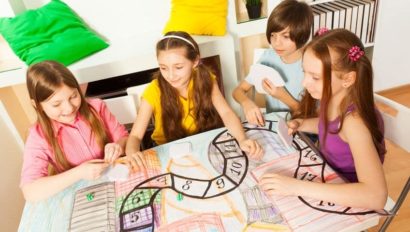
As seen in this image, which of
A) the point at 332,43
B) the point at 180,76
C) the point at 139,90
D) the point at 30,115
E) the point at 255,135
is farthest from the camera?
the point at 30,115

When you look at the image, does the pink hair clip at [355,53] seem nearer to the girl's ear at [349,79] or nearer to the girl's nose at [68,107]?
the girl's ear at [349,79]

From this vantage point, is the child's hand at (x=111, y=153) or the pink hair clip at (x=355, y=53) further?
the child's hand at (x=111, y=153)

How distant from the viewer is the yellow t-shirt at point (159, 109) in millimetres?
1327

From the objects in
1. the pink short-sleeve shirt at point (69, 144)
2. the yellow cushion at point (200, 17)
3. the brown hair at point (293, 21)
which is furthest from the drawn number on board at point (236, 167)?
the yellow cushion at point (200, 17)

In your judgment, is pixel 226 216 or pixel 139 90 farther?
pixel 139 90

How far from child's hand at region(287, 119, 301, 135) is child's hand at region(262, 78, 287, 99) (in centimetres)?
23

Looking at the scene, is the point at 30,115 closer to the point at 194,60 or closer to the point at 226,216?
→ the point at 194,60

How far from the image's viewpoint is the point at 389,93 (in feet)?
7.75

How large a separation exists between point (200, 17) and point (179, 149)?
1.02 metres

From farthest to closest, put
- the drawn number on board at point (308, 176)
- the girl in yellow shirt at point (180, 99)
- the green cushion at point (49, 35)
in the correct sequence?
the green cushion at point (49, 35) < the girl in yellow shirt at point (180, 99) < the drawn number on board at point (308, 176)

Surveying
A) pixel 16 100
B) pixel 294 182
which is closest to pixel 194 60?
pixel 294 182

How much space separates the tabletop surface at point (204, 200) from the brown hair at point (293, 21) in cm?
51

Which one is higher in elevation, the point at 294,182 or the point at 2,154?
the point at 294,182

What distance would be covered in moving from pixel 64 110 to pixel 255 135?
68cm
